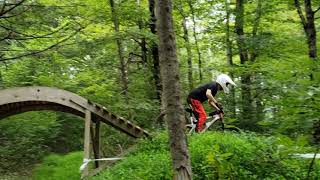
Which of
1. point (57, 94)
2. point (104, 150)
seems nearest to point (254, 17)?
point (104, 150)

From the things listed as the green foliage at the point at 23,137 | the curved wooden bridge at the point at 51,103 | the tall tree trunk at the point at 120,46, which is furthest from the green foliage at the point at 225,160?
the green foliage at the point at 23,137

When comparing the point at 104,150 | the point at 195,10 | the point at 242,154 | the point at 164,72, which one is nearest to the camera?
the point at 164,72

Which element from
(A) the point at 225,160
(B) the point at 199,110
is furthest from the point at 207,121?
(A) the point at 225,160

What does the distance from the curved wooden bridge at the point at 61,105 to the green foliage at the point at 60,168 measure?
2.07 feet

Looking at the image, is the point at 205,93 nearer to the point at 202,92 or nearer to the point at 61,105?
the point at 202,92

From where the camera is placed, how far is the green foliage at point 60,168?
Result: 33.9 ft

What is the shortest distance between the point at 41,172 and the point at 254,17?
32.6 feet

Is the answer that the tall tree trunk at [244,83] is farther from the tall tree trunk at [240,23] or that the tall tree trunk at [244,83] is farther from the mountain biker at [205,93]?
the mountain biker at [205,93]

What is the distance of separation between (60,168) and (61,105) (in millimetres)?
1801

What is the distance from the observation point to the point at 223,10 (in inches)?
687

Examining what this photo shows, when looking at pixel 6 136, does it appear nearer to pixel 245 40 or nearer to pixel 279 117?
pixel 245 40

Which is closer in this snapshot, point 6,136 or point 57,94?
point 57,94

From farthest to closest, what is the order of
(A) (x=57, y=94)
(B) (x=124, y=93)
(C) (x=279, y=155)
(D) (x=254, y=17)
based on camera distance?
(D) (x=254, y=17), (B) (x=124, y=93), (A) (x=57, y=94), (C) (x=279, y=155)

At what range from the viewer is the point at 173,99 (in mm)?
5449
